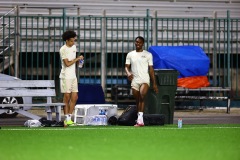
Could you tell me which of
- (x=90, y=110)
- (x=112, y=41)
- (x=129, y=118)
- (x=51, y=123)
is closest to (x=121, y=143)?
(x=51, y=123)

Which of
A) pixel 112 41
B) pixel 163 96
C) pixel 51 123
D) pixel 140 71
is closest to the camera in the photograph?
pixel 51 123

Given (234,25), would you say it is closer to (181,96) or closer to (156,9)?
(156,9)

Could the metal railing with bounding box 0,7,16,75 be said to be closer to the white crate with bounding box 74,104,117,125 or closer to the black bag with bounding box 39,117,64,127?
the white crate with bounding box 74,104,117,125

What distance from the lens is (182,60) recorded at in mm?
27547

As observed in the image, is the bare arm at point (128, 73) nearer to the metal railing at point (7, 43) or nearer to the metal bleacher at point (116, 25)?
the metal bleacher at point (116, 25)

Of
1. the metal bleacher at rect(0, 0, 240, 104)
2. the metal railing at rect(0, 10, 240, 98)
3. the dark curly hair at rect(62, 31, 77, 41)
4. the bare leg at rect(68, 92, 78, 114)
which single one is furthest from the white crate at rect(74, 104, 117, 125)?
the metal bleacher at rect(0, 0, 240, 104)

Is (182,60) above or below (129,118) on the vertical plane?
above

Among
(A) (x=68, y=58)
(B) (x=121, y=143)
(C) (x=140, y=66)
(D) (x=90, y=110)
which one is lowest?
(B) (x=121, y=143)

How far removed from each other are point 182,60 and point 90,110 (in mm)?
7333

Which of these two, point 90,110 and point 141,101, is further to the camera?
point 90,110

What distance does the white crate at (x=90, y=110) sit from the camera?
2078 centimetres

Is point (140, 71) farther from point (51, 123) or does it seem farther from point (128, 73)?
point (51, 123)

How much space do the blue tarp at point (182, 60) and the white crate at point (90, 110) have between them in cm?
630

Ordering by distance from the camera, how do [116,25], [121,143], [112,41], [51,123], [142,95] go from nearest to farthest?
1. [121,143]
2. [51,123]
3. [142,95]
4. [112,41]
5. [116,25]
